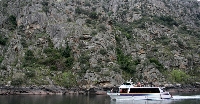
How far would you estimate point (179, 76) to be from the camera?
400 ft

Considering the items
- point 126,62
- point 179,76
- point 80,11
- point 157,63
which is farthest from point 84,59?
point 179,76

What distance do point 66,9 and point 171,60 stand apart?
180 feet

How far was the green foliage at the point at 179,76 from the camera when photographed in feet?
398

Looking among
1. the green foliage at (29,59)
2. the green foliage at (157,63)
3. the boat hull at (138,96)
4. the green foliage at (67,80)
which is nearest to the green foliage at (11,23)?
the green foliage at (29,59)

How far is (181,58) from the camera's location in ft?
427

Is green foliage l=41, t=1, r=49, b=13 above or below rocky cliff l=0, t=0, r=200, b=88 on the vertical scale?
above

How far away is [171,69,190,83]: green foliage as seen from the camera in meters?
121

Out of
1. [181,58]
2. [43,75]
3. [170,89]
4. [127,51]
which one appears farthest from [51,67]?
[181,58]

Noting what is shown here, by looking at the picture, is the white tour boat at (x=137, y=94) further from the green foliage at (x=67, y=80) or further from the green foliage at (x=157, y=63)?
the green foliage at (x=157, y=63)

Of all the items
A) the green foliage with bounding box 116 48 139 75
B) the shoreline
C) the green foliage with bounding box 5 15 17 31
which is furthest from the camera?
the green foliage with bounding box 5 15 17 31

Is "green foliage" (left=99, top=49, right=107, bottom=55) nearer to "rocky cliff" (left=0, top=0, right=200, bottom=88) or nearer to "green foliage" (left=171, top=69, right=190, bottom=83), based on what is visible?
"rocky cliff" (left=0, top=0, right=200, bottom=88)

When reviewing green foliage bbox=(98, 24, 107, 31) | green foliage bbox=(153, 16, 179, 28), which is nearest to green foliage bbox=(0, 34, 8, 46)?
green foliage bbox=(98, 24, 107, 31)

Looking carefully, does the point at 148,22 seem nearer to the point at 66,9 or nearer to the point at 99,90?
the point at 66,9

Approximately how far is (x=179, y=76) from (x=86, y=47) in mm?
39405
